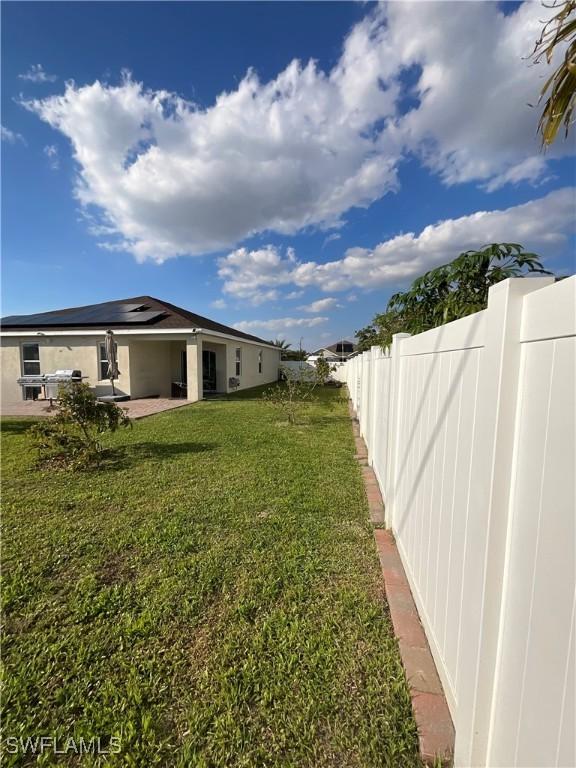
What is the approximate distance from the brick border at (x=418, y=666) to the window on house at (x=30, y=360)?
51.0 ft

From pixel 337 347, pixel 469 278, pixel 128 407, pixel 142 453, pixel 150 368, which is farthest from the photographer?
pixel 337 347

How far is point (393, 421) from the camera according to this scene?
3.38 meters

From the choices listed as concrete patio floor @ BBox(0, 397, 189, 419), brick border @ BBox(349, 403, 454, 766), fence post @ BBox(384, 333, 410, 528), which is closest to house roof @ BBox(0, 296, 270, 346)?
concrete patio floor @ BBox(0, 397, 189, 419)

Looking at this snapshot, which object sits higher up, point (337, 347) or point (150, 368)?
point (337, 347)

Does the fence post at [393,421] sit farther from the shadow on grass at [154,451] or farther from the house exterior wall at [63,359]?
the house exterior wall at [63,359]

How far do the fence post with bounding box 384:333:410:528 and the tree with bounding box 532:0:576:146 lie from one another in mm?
1696

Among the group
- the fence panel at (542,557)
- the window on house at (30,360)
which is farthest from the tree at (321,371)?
the window on house at (30,360)

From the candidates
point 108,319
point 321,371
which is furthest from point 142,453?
point 321,371

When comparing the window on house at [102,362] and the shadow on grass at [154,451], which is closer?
the shadow on grass at [154,451]

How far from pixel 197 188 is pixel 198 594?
13263mm

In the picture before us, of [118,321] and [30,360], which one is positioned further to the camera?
[30,360]

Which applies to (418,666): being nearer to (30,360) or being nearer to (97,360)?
(97,360)

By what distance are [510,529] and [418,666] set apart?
1339 mm

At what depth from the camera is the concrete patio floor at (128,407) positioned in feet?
33.3
